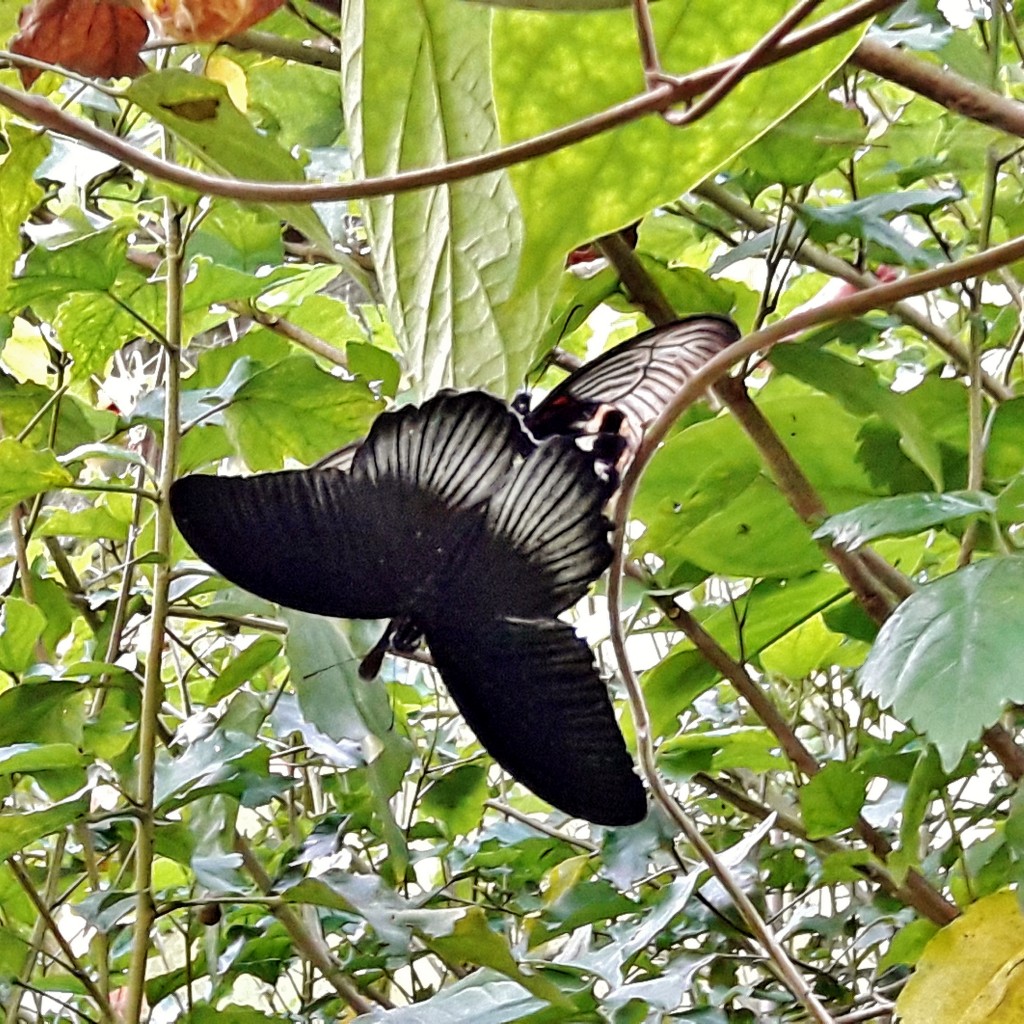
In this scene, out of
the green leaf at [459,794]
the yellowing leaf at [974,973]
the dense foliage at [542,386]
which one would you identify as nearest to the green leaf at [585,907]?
the dense foliage at [542,386]

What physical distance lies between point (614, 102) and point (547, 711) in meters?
0.17

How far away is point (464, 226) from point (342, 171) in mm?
356

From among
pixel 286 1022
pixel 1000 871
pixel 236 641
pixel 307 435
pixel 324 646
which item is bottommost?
pixel 1000 871

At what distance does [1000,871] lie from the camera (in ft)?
1.96

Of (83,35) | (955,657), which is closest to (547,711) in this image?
(955,657)

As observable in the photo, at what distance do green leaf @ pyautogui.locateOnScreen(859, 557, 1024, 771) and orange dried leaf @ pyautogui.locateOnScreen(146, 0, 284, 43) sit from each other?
0.30 m

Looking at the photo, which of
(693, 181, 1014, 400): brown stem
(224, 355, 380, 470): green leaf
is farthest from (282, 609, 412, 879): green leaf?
(693, 181, 1014, 400): brown stem

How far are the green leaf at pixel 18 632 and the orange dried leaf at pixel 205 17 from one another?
1.26ft

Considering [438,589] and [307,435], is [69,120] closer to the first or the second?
[438,589]

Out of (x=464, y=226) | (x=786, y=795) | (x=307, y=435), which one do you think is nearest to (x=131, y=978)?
(x=307, y=435)

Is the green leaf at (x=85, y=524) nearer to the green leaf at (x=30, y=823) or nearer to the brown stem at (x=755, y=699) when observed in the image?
the green leaf at (x=30, y=823)

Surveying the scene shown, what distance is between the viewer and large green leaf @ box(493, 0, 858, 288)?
12.2 inches

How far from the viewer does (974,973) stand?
51 centimetres

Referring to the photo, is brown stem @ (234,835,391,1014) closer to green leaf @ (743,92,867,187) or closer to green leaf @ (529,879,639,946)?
green leaf @ (529,879,639,946)
